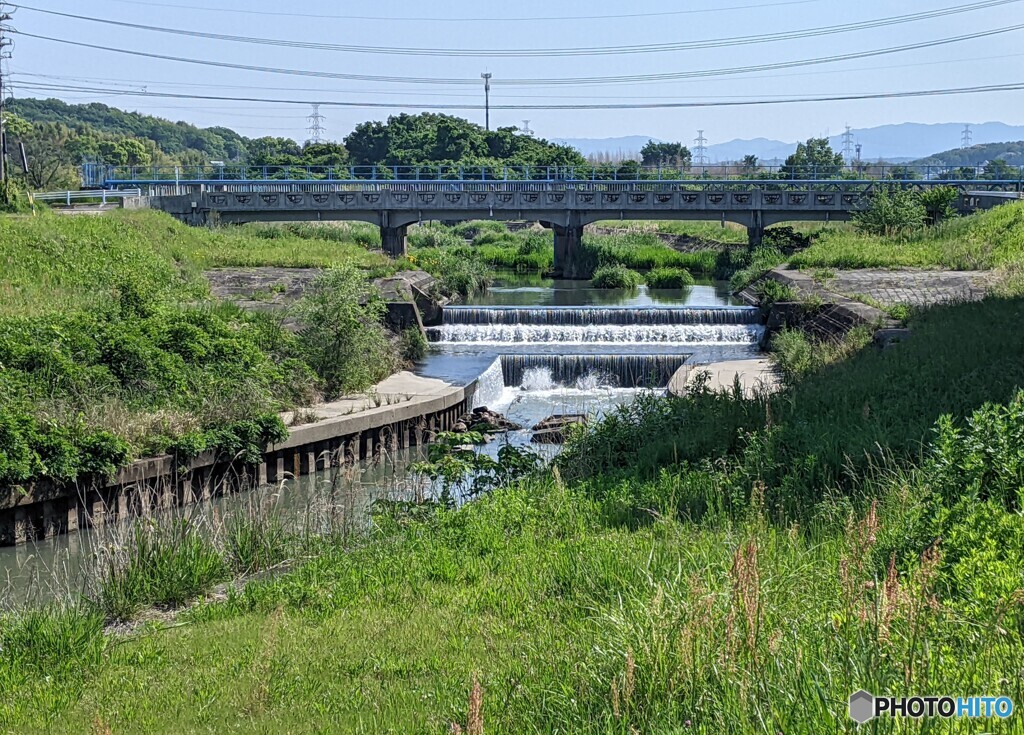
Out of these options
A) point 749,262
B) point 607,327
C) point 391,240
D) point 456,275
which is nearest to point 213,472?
point 607,327

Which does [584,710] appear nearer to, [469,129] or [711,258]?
[711,258]

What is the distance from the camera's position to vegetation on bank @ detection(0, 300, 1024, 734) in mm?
4895

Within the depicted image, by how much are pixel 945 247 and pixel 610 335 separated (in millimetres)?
13620

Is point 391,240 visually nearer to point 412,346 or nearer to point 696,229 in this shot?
point 696,229

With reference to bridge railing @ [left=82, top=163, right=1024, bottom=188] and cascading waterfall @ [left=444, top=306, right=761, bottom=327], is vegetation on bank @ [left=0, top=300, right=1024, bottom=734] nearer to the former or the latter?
cascading waterfall @ [left=444, top=306, right=761, bottom=327]

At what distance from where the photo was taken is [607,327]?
31078 mm

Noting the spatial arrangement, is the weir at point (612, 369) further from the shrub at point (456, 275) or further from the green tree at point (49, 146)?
the green tree at point (49, 146)

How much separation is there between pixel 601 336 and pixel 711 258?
2156cm

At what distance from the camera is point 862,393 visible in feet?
46.9

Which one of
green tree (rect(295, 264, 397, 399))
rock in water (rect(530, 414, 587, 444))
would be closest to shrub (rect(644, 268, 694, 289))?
green tree (rect(295, 264, 397, 399))

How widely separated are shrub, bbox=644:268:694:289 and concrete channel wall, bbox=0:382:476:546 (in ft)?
77.0

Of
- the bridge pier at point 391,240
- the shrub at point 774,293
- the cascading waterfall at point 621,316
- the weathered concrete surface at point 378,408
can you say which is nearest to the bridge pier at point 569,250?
the bridge pier at point 391,240

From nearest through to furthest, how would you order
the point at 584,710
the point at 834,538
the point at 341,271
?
1. the point at 584,710
2. the point at 834,538
3. the point at 341,271

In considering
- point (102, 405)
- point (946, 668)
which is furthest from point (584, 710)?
point (102, 405)
